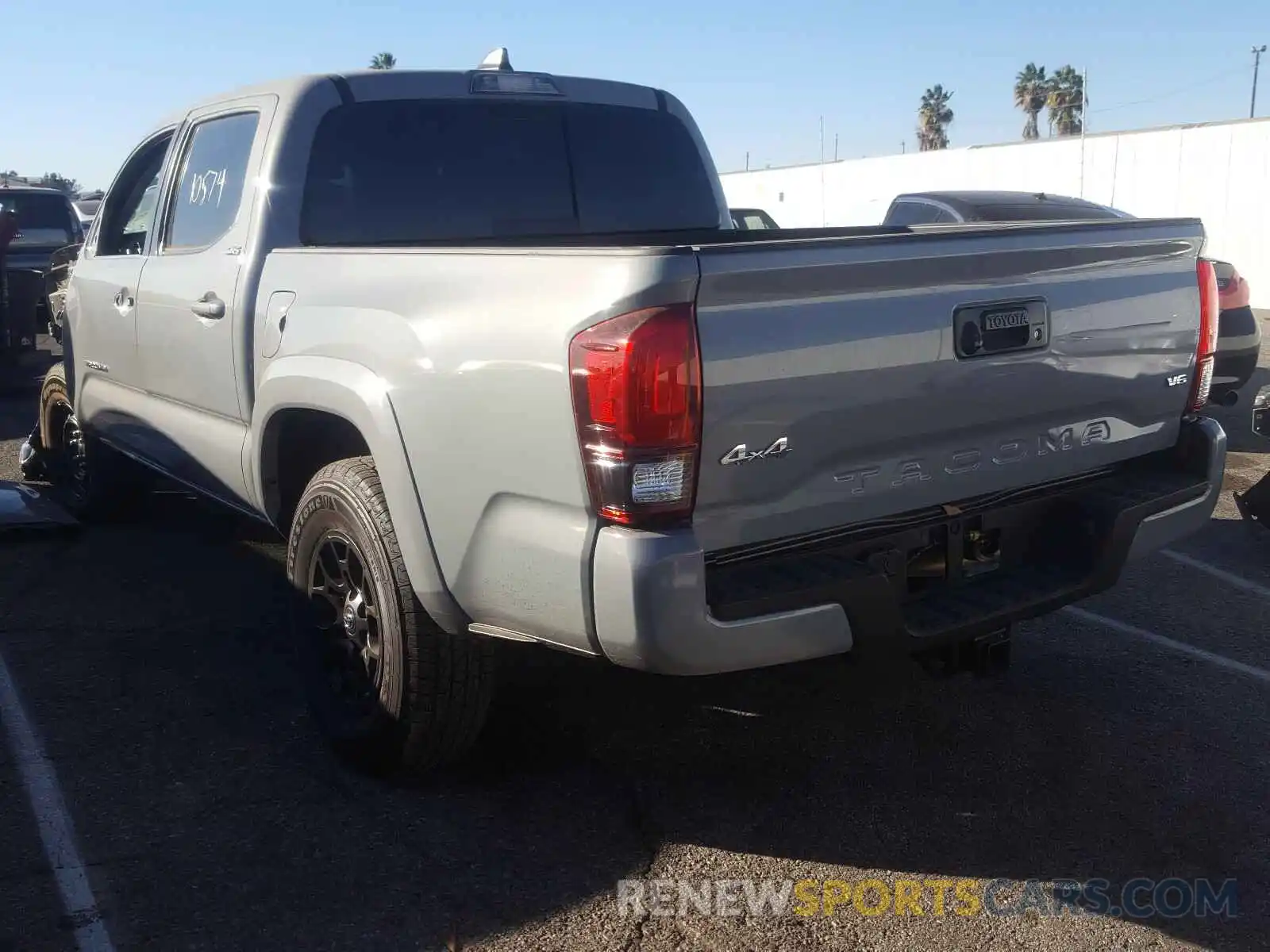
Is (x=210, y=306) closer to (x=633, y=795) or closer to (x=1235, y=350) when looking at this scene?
(x=633, y=795)

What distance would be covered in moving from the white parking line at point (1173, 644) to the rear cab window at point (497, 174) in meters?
2.19

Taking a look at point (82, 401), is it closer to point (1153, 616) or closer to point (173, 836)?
point (173, 836)

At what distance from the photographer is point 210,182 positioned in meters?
4.62

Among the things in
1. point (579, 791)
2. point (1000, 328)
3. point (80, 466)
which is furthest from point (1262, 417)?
point (80, 466)

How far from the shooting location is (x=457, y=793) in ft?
11.7

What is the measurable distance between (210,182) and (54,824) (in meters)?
2.38

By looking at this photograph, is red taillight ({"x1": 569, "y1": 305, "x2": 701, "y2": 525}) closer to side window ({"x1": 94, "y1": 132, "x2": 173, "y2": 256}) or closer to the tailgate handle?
the tailgate handle

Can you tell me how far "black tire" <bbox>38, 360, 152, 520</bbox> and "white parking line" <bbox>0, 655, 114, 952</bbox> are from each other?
6.71 feet

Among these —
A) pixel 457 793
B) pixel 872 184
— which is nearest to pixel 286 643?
pixel 457 793

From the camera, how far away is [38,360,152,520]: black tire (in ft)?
20.4

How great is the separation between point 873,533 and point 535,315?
0.99 metres

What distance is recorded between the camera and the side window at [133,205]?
5.31m

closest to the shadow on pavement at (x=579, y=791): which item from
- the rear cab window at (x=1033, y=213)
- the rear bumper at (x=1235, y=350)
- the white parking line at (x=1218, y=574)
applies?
the white parking line at (x=1218, y=574)

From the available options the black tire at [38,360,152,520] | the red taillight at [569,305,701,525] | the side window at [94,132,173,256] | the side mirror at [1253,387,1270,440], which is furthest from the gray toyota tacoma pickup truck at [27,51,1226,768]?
the side mirror at [1253,387,1270,440]
